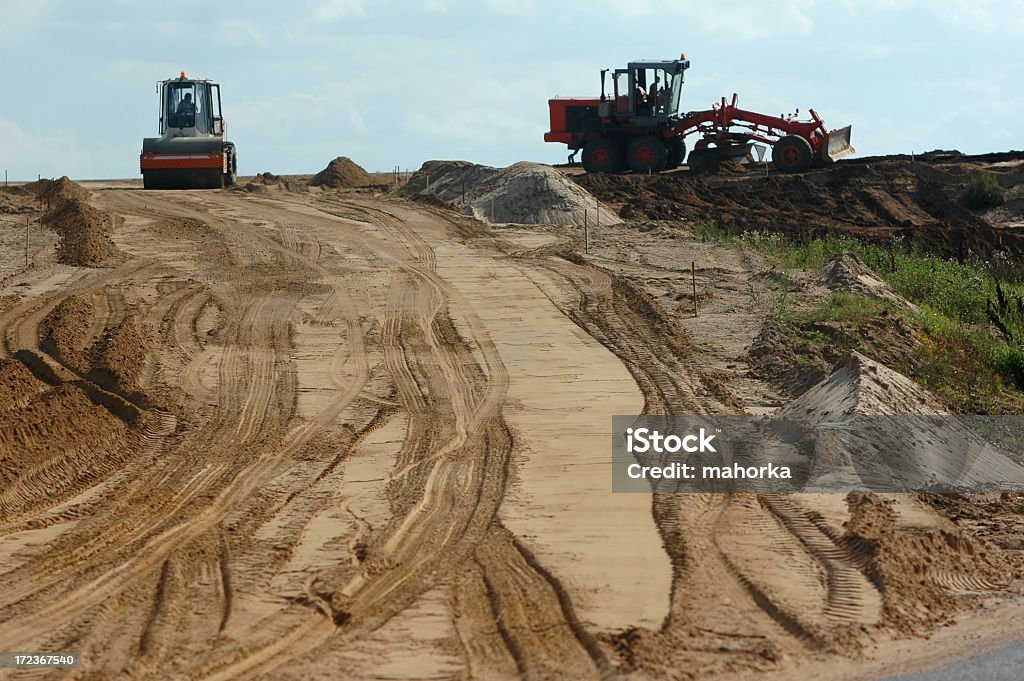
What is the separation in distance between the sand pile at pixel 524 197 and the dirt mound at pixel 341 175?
7073 millimetres

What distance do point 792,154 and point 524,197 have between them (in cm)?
1058

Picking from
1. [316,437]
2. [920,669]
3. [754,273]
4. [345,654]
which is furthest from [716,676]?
[754,273]

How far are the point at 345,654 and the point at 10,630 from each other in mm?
2117

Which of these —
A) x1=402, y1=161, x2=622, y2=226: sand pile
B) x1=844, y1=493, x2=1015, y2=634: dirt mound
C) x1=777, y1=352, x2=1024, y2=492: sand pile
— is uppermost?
x1=402, y1=161, x2=622, y2=226: sand pile

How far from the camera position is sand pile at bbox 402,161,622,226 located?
96.7 feet

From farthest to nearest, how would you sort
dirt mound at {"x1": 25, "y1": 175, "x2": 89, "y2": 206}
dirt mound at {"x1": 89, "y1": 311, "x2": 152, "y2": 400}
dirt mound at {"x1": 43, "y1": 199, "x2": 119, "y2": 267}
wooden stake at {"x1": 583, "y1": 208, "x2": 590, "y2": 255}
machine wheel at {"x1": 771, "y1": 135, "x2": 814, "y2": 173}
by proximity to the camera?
1. machine wheel at {"x1": 771, "y1": 135, "x2": 814, "y2": 173}
2. dirt mound at {"x1": 25, "y1": 175, "x2": 89, "y2": 206}
3. wooden stake at {"x1": 583, "y1": 208, "x2": 590, "y2": 255}
4. dirt mound at {"x1": 43, "y1": 199, "x2": 119, "y2": 267}
5. dirt mound at {"x1": 89, "y1": 311, "x2": 152, "y2": 400}

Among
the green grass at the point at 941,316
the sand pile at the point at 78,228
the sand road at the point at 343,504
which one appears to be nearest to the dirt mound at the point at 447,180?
the sand pile at the point at 78,228

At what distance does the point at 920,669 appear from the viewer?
23.5 ft

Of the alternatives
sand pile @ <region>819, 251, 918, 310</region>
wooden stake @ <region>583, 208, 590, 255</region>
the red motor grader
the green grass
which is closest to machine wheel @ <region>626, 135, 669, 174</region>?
the red motor grader

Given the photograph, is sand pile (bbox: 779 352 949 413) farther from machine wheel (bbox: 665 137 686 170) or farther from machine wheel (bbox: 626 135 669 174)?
machine wheel (bbox: 665 137 686 170)

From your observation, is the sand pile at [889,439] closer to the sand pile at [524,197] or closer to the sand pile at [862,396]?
the sand pile at [862,396]

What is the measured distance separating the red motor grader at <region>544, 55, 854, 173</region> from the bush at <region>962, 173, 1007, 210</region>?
4.40 metres

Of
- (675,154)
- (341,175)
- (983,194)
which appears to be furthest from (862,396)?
(341,175)

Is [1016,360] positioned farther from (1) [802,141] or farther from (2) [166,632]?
(1) [802,141]
